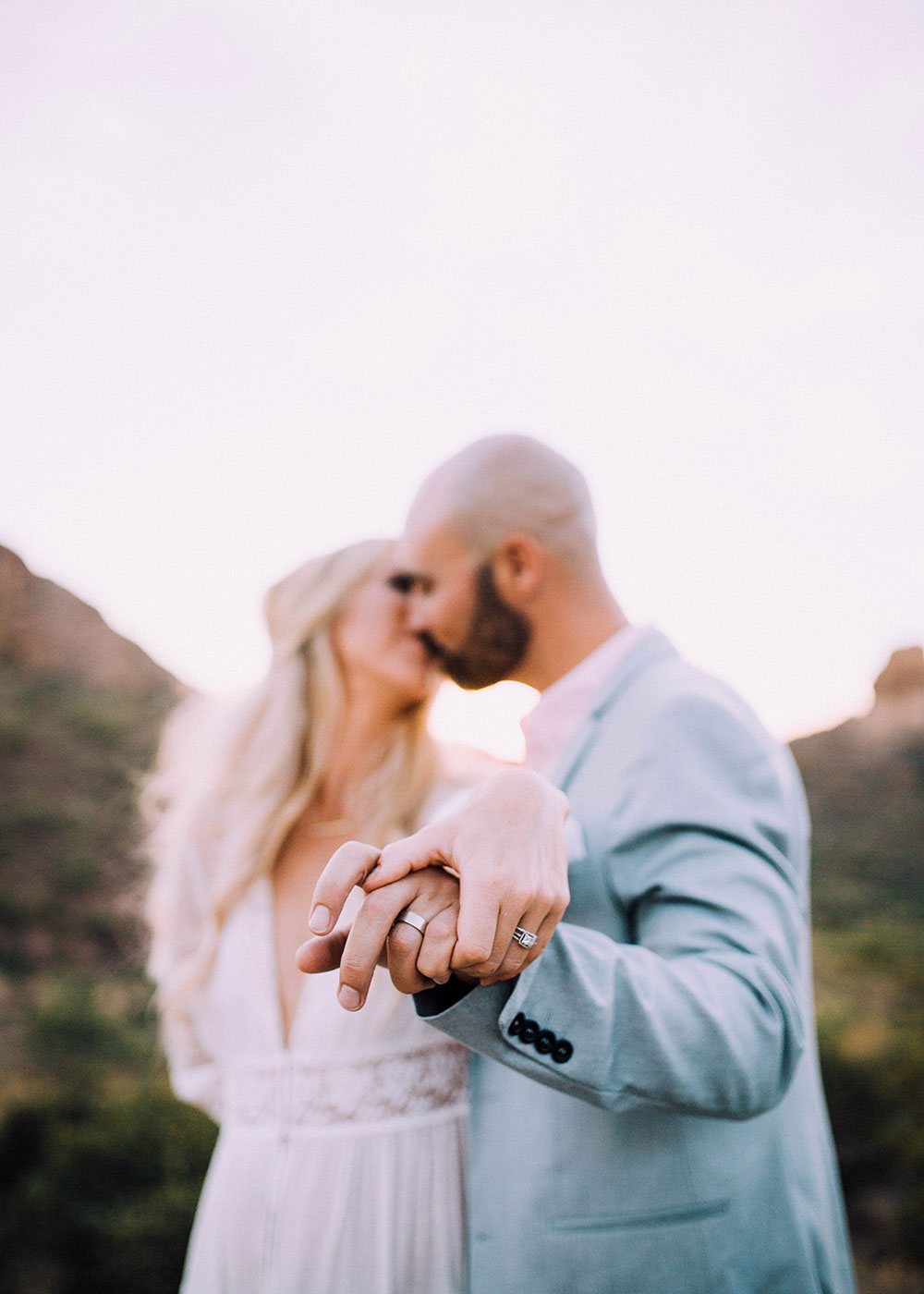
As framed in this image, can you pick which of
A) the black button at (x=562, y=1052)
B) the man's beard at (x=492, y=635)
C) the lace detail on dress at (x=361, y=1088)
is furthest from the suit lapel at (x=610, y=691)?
the lace detail on dress at (x=361, y=1088)

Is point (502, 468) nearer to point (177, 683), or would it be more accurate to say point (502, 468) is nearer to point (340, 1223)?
point (340, 1223)

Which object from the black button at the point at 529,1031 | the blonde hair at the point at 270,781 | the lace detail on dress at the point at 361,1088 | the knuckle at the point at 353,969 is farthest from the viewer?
the blonde hair at the point at 270,781

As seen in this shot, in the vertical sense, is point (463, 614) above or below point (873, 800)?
above

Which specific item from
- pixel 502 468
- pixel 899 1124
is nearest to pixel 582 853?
pixel 502 468

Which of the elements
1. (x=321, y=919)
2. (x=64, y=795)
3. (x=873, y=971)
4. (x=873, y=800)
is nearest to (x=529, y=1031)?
(x=321, y=919)

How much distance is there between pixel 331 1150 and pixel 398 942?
1494 millimetres

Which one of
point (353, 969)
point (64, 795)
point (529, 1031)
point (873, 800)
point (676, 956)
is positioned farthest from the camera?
point (873, 800)

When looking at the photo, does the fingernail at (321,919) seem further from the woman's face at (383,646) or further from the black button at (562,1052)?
the woman's face at (383,646)

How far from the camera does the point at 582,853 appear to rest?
153cm

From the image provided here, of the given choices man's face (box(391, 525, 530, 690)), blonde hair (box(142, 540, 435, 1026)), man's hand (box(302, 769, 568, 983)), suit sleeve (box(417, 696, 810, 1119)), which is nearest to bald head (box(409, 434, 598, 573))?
man's face (box(391, 525, 530, 690))

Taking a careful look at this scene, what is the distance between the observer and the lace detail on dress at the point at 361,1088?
2051 millimetres

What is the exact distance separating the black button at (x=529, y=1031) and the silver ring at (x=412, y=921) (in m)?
0.29

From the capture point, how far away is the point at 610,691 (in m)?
1.86

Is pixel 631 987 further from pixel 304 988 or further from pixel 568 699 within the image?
pixel 304 988
